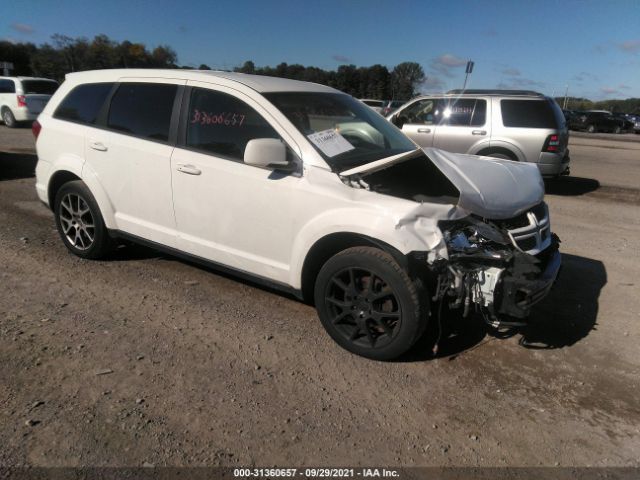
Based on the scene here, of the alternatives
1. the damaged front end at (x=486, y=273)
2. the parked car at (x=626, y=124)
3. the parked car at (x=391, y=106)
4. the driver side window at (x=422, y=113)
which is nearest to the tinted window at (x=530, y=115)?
the driver side window at (x=422, y=113)

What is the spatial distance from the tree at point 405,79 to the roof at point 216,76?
69675 millimetres

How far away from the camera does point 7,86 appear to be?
1733cm

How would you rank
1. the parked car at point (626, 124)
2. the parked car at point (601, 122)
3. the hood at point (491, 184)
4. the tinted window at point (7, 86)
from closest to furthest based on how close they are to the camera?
1. the hood at point (491, 184)
2. the tinted window at point (7, 86)
3. the parked car at point (601, 122)
4. the parked car at point (626, 124)

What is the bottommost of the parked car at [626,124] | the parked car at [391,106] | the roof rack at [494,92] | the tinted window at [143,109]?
the parked car at [626,124]

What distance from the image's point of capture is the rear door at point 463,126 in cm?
956

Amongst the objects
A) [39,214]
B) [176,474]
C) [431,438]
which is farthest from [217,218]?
[39,214]

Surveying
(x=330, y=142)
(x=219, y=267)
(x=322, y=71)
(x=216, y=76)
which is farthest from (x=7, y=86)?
(x=322, y=71)

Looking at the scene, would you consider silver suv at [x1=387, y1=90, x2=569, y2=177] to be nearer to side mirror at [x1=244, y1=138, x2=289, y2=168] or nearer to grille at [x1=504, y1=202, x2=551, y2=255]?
grille at [x1=504, y1=202, x2=551, y2=255]

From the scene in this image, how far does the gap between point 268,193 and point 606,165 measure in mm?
14487

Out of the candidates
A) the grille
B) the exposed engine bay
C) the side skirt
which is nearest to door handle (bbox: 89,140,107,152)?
the side skirt

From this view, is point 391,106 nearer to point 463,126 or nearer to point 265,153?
point 463,126

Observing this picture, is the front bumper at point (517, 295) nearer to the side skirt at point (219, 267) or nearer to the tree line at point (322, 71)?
the side skirt at point (219, 267)

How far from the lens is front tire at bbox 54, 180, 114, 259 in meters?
4.65

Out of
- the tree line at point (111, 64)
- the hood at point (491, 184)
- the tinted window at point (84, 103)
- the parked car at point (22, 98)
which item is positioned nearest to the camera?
the hood at point (491, 184)
